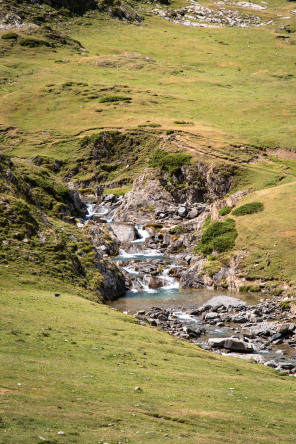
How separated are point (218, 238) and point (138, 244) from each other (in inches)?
617

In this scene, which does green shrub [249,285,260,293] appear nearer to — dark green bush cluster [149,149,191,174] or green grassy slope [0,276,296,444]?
green grassy slope [0,276,296,444]

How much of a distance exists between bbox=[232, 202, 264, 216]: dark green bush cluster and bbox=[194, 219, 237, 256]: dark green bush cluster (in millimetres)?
2220

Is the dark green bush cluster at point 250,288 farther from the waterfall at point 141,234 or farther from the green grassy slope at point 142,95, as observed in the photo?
the green grassy slope at point 142,95

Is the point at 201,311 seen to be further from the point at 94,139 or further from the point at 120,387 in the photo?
the point at 94,139

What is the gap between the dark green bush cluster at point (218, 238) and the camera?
6292cm

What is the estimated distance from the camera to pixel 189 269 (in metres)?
60.6

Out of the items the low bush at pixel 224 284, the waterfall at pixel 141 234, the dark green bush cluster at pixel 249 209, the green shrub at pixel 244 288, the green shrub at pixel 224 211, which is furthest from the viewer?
the waterfall at pixel 141 234

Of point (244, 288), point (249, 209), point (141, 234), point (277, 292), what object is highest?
point (249, 209)

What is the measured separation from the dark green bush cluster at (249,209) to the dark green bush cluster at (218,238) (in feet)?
7.28

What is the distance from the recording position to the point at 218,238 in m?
64.3

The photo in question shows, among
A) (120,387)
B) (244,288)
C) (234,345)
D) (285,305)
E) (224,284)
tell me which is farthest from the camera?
(224,284)

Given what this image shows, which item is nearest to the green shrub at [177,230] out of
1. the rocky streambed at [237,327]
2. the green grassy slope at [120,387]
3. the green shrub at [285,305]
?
the rocky streambed at [237,327]

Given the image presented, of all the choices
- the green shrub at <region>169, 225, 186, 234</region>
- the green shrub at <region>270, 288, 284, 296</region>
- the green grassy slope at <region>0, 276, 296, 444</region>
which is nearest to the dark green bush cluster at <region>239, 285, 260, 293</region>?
the green shrub at <region>270, 288, 284, 296</region>

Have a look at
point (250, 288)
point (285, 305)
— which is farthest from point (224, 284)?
point (285, 305)
